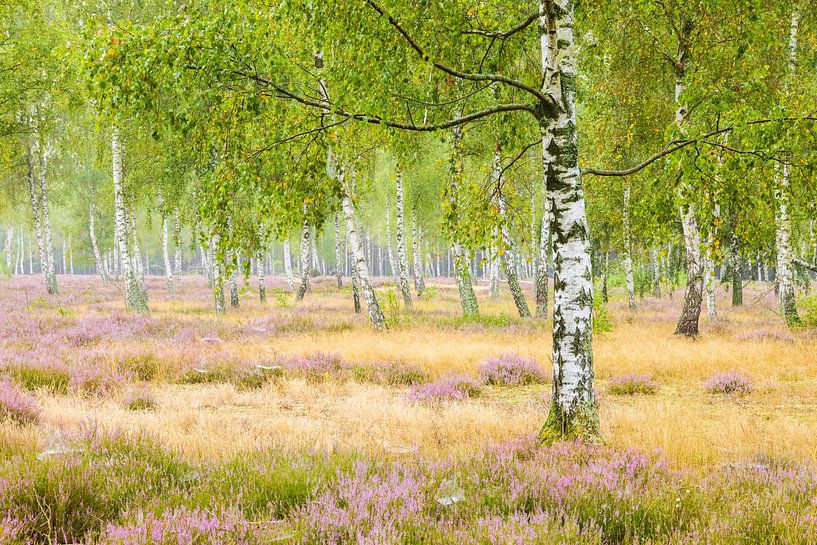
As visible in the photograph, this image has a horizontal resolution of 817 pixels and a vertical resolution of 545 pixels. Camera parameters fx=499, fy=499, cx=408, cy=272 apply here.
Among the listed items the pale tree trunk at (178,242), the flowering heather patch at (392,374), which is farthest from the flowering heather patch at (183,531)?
the pale tree trunk at (178,242)

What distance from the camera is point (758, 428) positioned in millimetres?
6012

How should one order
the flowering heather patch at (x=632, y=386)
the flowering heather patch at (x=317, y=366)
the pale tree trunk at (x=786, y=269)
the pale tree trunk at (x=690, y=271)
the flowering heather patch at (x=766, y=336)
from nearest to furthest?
the flowering heather patch at (x=632, y=386) < the flowering heather patch at (x=317, y=366) < the flowering heather patch at (x=766, y=336) < the pale tree trunk at (x=690, y=271) < the pale tree trunk at (x=786, y=269)

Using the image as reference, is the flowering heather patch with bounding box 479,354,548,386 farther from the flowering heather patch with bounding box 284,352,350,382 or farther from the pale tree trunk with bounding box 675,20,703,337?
the pale tree trunk with bounding box 675,20,703,337

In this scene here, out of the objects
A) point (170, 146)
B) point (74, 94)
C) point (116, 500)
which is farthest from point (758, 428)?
point (74, 94)

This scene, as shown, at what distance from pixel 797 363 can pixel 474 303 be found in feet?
29.8

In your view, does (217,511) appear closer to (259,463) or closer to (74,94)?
(259,463)

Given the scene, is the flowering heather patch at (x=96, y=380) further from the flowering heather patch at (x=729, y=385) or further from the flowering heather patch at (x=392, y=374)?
the flowering heather patch at (x=729, y=385)

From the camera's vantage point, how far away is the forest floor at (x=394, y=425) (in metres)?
3.34

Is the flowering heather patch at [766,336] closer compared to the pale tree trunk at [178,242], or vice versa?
A: the flowering heather patch at [766,336]

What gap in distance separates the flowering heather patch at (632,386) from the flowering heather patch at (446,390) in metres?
2.30

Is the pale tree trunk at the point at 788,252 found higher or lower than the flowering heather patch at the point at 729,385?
higher

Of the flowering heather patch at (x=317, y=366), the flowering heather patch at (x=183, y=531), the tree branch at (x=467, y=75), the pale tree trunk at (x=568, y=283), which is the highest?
the tree branch at (x=467, y=75)

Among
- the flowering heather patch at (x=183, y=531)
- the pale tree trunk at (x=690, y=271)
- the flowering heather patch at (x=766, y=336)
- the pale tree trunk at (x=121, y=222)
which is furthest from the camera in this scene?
the pale tree trunk at (x=121, y=222)

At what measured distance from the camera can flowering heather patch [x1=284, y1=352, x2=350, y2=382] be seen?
31.4ft
